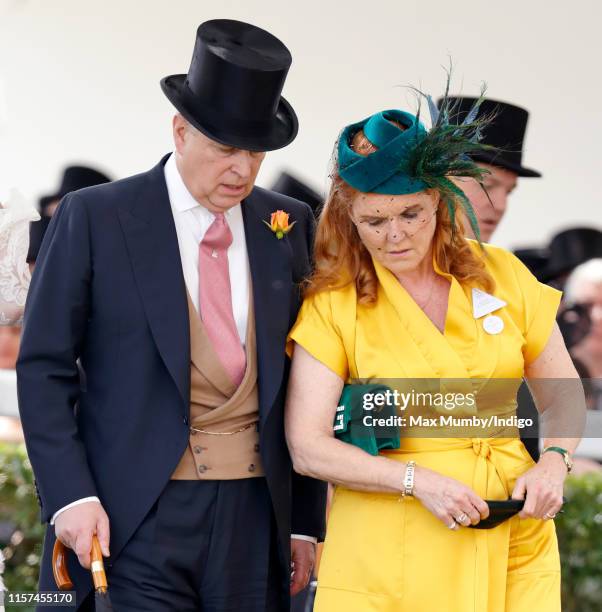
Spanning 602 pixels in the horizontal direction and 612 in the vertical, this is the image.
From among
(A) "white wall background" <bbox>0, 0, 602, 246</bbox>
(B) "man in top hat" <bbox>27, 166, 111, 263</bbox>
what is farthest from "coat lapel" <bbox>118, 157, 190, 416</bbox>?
(B) "man in top hat" <bbox>27, 166, 111, 263</bbox>

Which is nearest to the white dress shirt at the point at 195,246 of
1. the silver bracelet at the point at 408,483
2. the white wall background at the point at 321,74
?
the silver bracelet at the point at 408,483

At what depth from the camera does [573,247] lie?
20.4 feet

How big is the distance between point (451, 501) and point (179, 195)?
3.33 ft

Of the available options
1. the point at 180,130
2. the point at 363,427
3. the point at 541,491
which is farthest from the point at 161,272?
the point at 541,491

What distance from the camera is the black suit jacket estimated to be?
2916 millimetres

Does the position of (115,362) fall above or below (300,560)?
above

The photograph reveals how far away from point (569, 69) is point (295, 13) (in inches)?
53.0

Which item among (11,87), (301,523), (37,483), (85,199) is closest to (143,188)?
(85,199)

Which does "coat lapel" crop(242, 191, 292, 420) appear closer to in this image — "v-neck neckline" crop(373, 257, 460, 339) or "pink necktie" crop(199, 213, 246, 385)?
"pink necktie" crop(199, 213, 246, 385)

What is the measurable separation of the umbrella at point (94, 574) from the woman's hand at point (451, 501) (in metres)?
0.72

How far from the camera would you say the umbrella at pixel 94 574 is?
2754 millimetres

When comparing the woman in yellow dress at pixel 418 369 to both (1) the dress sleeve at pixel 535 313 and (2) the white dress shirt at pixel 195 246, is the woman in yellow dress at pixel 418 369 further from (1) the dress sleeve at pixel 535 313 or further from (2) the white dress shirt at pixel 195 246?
(2) the white dress shirt at pixel 195 246

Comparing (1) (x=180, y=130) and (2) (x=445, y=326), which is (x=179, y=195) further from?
(2) (x=445, y=326)

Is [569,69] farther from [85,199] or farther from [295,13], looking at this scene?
[85,199]
